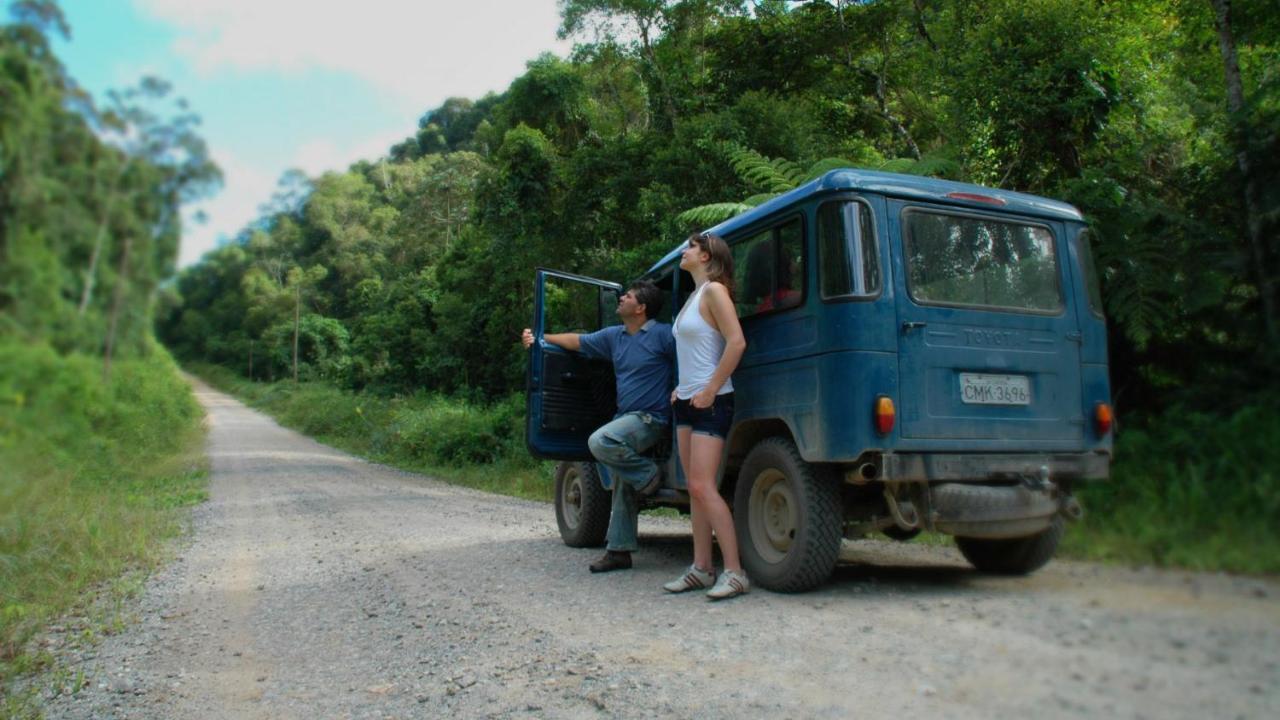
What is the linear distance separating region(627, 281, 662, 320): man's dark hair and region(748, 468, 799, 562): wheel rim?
1330mm

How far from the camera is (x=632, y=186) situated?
52.5 ft

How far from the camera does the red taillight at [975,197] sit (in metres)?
3.28

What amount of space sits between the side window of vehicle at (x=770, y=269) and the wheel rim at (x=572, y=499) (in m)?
2.53

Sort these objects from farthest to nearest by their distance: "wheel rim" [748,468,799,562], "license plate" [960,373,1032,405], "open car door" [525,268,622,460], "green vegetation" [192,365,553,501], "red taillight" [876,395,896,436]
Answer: "green vegetation" [192,365,553,501] → "open car door" [525,268,622,460] → "wheel rim" [748,468,799,562] → "red taillight" [876,395,896,436] → "license plate" [960,373,1032,405]

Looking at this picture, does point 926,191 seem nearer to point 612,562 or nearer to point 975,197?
point 975,197

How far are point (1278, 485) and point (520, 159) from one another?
17105 mm

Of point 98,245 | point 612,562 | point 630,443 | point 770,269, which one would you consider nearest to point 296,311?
point 98,245

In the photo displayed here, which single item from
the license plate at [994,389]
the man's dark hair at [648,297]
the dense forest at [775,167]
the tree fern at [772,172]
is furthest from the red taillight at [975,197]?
the tree fern at [772,172]

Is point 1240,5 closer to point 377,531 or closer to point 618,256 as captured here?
point 377,531

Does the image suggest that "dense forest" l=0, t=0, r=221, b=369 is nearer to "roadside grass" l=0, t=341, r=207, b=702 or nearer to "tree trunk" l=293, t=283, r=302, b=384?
"roadside grass" l=0, t=341, r=207, b=702

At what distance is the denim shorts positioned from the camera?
4375mm

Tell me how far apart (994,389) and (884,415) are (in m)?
0.58

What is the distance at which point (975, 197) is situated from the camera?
11.2 feet

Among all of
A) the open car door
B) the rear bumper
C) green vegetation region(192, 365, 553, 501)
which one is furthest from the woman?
green vegetation region(192, 365, 553, 501)
